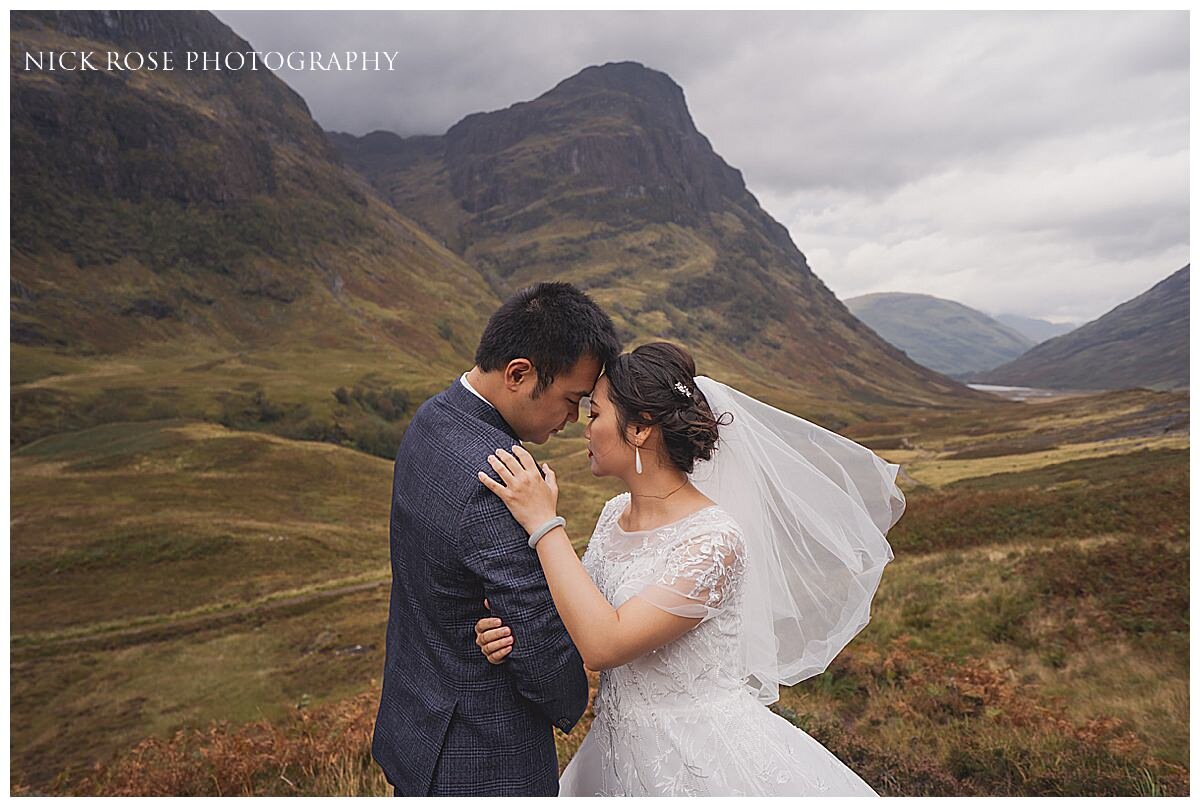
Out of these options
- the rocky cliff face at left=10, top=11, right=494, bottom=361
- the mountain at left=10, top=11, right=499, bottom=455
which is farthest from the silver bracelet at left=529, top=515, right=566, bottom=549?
the rocky cliff face at left=10, top=11, right=494, bottom=361

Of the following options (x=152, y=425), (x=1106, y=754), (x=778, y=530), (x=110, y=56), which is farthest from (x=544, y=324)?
(x=110, y=56)

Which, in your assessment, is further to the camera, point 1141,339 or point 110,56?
point 1141,339

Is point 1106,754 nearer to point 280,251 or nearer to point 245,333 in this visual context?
point 245,333

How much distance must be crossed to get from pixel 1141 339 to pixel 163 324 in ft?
705

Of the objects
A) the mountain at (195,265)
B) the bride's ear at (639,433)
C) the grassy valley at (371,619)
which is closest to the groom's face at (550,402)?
the bride's ear at (639,433)

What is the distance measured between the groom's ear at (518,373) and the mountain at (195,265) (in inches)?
Answer: 2481

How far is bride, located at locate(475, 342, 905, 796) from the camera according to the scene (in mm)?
2480

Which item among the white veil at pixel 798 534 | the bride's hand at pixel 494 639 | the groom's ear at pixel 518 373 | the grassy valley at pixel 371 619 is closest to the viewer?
the bride's hand at pixel 494 639

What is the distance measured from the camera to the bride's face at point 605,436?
295 cm

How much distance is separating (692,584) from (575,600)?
56 centimetres

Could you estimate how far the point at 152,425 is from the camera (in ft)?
186

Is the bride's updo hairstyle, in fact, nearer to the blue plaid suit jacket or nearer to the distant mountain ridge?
the blue plaid suit jacket

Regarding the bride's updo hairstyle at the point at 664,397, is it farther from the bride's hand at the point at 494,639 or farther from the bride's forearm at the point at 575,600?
the bride's hand at the point at 494,639

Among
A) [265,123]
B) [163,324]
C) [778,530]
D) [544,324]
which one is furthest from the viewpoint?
[265,123]
